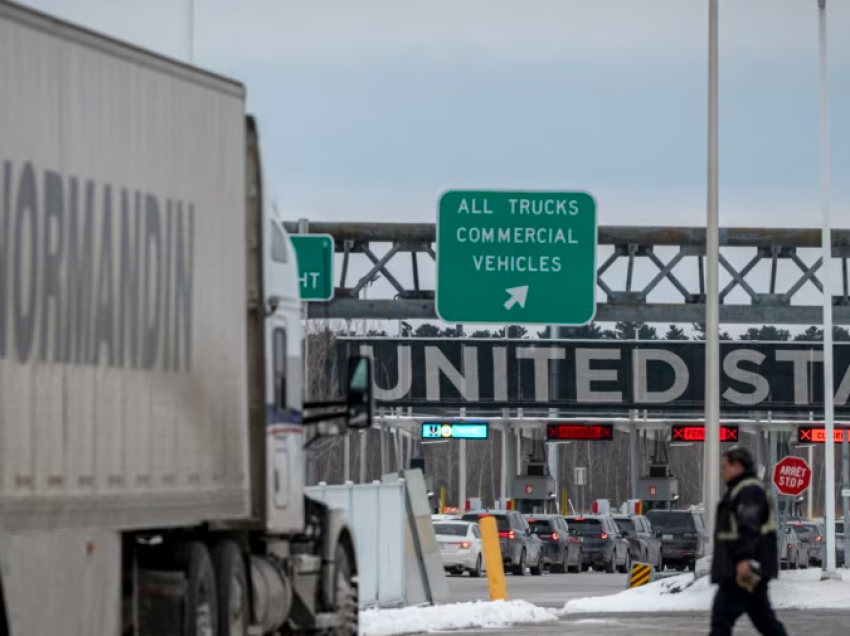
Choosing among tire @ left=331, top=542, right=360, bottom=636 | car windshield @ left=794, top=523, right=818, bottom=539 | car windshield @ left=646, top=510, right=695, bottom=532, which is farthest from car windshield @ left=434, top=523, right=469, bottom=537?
tire @ left=331, top=542, right=360, bottom=636

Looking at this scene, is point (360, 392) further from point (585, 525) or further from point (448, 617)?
point (585, 525)

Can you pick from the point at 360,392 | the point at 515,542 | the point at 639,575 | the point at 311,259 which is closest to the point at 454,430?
the point at 515,542

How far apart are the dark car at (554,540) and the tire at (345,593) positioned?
103 ft

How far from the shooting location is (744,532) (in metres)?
13.6

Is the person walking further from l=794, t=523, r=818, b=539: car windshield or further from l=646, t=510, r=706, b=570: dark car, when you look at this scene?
l=794, t=523, r=818, b=539: car windshield

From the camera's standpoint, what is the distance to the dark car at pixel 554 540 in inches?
1922

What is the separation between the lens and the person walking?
13609mm

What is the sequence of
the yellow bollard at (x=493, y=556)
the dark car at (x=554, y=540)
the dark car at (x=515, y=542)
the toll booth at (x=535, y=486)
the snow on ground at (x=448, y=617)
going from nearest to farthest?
the snow on ground at (x=448, y=617) → the yellow bollard at (x=493, y=556) → the dark car at (x=515, y=542) → the dark car at (x=554, y=540) → the toll booth at (x=535, y=486)

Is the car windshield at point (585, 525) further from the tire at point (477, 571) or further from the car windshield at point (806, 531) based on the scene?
the tire at point (477, 571)

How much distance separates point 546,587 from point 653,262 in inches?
263

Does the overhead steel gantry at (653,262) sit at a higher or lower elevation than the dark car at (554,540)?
higher

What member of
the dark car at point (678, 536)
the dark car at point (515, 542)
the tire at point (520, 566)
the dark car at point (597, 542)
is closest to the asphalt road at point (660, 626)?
the dark car at point (515, 542)

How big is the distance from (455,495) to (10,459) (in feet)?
429

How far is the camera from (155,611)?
12.5m
